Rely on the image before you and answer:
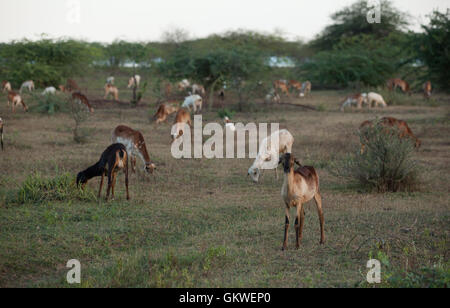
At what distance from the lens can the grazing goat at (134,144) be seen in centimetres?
1009

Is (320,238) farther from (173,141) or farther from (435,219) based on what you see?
(173,141)

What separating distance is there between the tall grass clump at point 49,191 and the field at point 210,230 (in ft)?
0.54

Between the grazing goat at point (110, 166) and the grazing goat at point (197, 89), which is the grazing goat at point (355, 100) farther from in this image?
the grazing goat at point (110, 166)

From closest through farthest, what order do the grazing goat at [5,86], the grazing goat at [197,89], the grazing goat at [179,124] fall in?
the grazing goat at [179,124] → the grazing goat at [197,89] → the grazing goat at [5,86]

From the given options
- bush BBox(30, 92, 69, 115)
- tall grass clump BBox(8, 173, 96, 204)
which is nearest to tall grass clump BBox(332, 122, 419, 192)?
tall grass clump BBox(8, 173, 96, 204)

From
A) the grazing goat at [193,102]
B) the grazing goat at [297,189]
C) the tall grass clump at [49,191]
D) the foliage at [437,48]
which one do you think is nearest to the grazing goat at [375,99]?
the foliage at [437,48]

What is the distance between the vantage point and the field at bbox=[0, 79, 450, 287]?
200 inches

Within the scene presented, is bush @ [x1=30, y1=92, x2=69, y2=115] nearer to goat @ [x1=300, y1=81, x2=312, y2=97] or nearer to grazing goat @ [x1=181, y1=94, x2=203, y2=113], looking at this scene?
grazing goat @ [x1=181, y1=94, x2=203, y2=113]

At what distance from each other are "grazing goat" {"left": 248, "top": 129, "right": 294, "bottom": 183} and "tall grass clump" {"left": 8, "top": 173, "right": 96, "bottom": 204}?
3.29 m

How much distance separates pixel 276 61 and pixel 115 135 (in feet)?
69.6

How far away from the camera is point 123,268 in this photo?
5.04m

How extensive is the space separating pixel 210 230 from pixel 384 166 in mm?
3877

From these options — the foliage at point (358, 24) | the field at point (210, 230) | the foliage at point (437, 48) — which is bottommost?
the field at point (210, 230)
